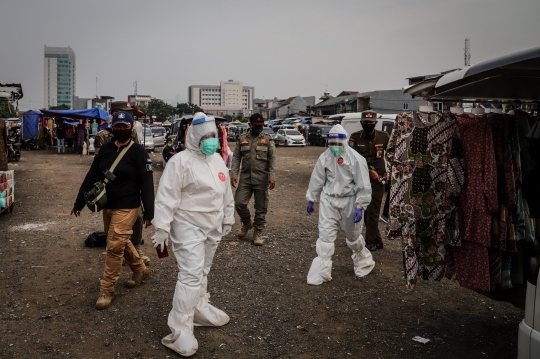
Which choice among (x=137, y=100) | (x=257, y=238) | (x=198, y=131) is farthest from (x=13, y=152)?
(x=137, y=100)

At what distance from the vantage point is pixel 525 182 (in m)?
3.55

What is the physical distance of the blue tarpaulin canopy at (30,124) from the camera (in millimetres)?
31000

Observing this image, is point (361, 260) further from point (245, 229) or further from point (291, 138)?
point (291, 138)

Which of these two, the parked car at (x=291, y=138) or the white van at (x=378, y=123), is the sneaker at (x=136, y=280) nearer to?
the white van at (x=378, y=123)

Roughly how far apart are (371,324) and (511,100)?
2714mm

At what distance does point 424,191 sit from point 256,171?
3939mm

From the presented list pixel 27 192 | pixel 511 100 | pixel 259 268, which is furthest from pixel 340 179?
pixel 27 192

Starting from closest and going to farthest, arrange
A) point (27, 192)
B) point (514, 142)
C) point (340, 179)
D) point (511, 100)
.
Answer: point (514, 142) → point (511, 100) → point (340, 179) → point (27, 192)

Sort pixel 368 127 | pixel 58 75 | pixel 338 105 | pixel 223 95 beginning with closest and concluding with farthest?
1. pixel 368 127
2. pixel 338 105
3. pixel 58 75
4. pixel 223 95

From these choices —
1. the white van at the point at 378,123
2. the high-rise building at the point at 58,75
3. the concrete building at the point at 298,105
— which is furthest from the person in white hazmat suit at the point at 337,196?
the high-rise building at the point at 58,75

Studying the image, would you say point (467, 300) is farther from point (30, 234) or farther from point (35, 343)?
point (30, 234)

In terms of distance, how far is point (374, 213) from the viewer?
292 inches

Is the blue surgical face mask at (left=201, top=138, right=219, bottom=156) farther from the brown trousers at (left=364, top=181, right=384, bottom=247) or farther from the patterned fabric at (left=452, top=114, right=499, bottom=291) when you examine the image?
the brown trousers at (left=364, top=181, right=384, bottom=247)

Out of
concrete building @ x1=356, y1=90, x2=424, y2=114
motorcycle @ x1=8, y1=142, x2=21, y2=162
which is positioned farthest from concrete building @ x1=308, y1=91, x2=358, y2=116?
motorcycle @ x1=8, y1=142, x2=21, y2=162
